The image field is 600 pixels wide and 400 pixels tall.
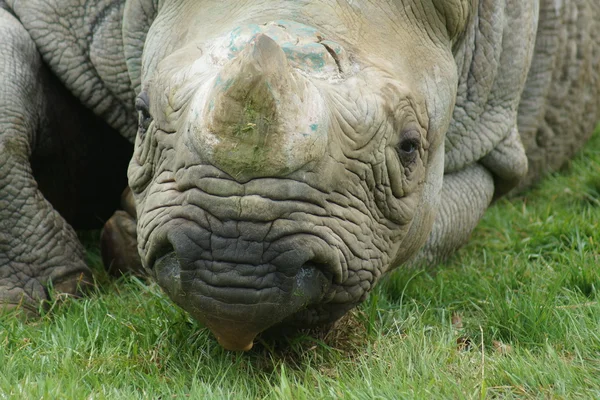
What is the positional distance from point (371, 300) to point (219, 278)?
136 centimetres

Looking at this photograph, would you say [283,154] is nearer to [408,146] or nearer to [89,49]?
[408,146]

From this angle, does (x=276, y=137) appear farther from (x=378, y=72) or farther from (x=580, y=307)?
(x=580, y=307)

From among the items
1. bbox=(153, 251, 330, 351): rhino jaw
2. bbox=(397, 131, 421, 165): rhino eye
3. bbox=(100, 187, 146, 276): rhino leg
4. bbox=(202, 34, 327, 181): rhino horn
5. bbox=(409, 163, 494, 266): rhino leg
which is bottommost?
bbox=(100, 187, 146, 276): rhino leg

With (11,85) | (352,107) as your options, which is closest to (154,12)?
(11,85)

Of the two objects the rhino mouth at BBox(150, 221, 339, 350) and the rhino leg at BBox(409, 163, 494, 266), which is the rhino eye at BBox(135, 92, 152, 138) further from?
the rhino leg at BBox(409, 163, 494, 266)

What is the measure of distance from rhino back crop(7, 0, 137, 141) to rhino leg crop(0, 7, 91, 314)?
15cm

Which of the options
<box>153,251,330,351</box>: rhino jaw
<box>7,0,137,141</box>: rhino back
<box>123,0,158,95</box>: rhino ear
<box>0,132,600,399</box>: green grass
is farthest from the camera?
<box>7,0,137,141</box>: rhino back

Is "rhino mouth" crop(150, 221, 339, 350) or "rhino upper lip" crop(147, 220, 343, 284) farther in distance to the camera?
"rhino upper lip" crop(147, 220, 343, 284)

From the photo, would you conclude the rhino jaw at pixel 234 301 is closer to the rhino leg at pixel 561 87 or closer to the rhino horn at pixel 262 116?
the rhino horn at pixel 262 116

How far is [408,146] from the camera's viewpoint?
435 cm

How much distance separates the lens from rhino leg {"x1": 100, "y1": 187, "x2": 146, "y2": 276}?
5.68m

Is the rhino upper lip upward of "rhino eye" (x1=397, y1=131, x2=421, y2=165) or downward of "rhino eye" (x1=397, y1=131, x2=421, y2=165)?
downward

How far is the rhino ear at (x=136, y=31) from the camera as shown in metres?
5.23

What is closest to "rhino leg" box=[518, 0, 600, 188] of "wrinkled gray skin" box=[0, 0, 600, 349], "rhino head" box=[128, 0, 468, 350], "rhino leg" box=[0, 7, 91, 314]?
"wrinkled gray skin" box=[0, 0, 600, 349]
